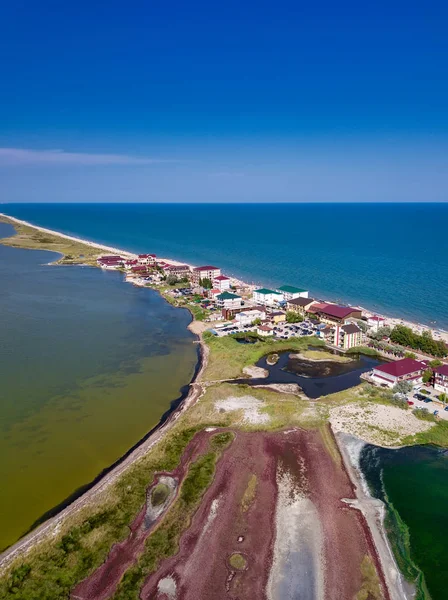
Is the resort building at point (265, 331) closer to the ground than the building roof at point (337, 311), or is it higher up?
closer to the ground

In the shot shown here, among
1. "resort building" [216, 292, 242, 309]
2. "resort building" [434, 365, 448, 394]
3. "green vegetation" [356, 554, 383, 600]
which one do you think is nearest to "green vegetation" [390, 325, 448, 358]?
"resort building" [434, 365, 448, 394]

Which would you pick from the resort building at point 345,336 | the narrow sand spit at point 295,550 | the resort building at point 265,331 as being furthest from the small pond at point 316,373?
the narrow sand spit at point 295,550

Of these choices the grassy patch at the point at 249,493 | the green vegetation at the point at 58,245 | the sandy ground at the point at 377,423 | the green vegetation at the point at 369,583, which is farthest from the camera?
the green vegetation at the point at 58,245

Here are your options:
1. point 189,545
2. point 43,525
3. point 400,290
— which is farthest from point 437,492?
point 400,290

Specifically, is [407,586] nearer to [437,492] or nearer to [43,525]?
[437,492]

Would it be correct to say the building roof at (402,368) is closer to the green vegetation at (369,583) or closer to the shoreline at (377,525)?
the shoreline at (377,525)
